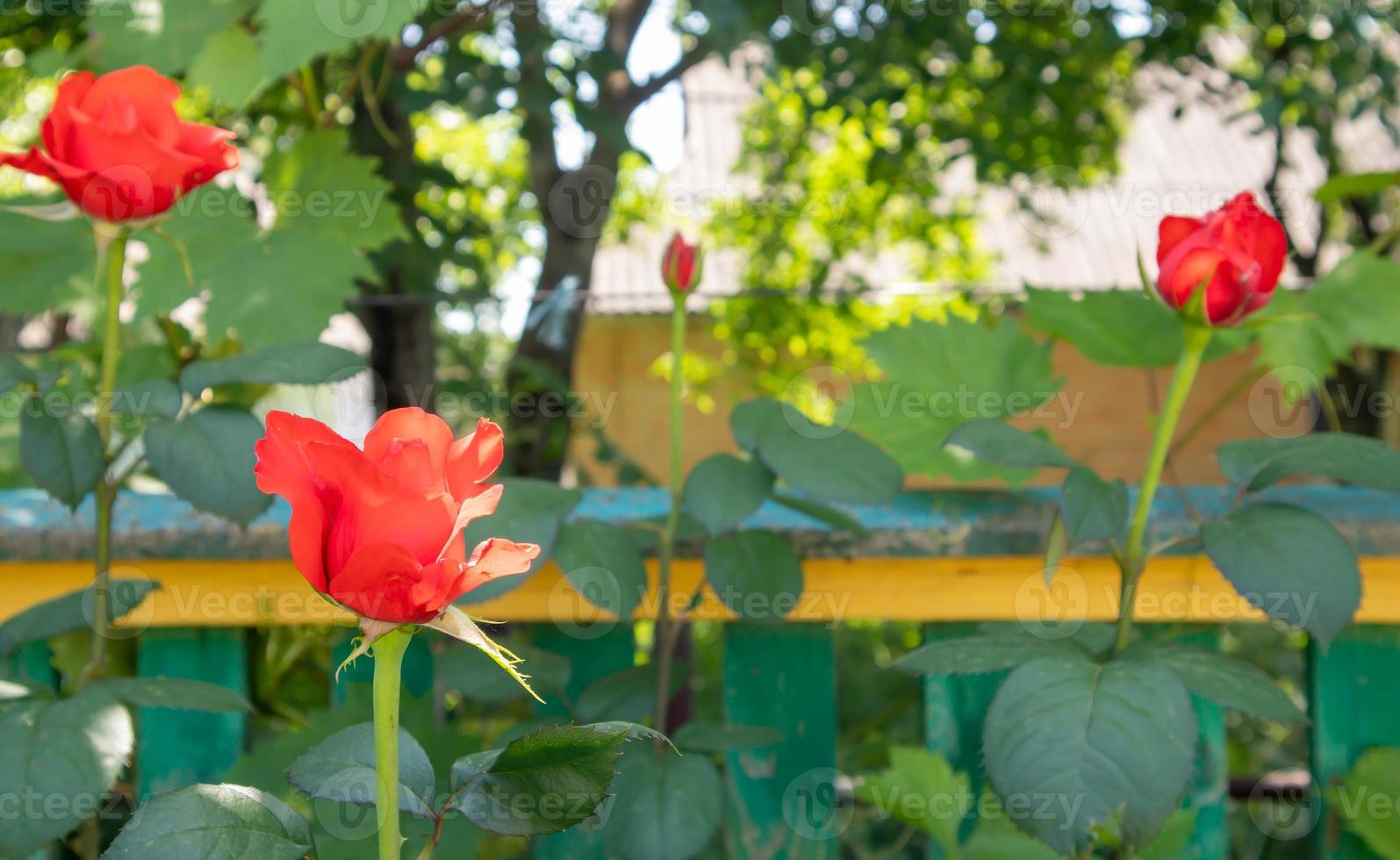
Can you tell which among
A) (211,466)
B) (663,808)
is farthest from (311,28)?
(663,808)

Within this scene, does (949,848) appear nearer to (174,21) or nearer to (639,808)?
(639,808)

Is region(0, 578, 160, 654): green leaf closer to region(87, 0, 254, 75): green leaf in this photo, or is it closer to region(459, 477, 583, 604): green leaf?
region(459, 477, 583, 604): green leaf

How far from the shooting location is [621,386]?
29.4 ft

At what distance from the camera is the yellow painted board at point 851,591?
110cm

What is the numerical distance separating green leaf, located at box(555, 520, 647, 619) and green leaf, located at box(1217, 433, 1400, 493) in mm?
477

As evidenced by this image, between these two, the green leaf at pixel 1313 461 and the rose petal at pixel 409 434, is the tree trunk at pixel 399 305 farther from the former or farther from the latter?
the rose petal at pixel 409 434

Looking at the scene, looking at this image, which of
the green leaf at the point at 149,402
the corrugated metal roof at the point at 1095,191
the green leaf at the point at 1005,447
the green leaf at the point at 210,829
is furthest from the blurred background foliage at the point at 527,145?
the corrugated metal roof at the point at 1095,191

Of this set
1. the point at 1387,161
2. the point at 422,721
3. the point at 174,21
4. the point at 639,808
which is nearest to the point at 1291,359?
the point at 639,808

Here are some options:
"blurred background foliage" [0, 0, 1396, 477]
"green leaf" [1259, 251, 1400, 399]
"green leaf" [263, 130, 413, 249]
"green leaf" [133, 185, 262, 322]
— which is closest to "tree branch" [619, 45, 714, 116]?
"blurred background foliage" [0, 0, 1396, 477]

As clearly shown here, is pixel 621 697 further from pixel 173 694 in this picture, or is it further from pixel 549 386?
pixel 549 386

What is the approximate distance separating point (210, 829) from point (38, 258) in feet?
2.95

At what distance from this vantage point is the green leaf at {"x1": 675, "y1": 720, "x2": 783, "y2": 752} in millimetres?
951

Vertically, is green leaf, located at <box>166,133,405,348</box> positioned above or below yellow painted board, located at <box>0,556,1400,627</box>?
above

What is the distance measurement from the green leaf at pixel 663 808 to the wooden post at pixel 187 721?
437mm
